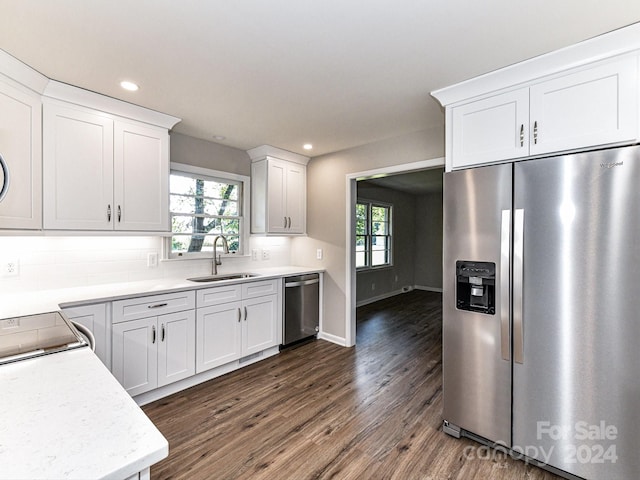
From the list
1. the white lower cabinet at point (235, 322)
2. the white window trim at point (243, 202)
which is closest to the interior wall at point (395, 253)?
the white window trim at point (243, 202)

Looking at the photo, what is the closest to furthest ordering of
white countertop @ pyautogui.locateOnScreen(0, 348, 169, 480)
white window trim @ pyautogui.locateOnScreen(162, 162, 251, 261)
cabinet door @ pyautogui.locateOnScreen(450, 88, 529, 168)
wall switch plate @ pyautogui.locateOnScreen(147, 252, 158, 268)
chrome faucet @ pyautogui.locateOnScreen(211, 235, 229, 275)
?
white countertop @ pyautogui.locateOnScreen(0, 348, 169, 480) < cabinet door @ pyautogui.locateOnScreen(450, 88, 529, 168) < wall switch plate @ pyautogui.locateOnScreen(147, 252, 158, 268) < white window trim @ pyautogui.locateOnScreen(162, 162, 251, 261) < chrome faucet @ pyautogui.locateOnScreen(211, 235, 229, 275)

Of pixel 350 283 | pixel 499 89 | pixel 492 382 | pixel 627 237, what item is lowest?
pixel 492 382

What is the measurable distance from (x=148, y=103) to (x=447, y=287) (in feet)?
8.97

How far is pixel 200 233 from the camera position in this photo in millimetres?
3500

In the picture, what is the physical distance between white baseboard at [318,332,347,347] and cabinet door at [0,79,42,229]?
3107 mm

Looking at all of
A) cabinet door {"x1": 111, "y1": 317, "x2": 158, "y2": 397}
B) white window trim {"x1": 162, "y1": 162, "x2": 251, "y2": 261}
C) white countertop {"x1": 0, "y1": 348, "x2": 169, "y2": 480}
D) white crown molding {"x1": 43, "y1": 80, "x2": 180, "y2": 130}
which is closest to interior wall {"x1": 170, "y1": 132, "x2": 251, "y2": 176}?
white window trim {"x1": 162, "y1": 162, "x2": 251, "y2": 261}

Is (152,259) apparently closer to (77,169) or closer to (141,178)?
(141,178)

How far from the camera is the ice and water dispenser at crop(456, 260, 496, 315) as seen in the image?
6.43 feet

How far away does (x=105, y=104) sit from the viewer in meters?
2.45

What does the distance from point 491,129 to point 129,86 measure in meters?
2.56

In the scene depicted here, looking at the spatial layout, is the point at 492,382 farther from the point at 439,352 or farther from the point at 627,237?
the point at 439,352

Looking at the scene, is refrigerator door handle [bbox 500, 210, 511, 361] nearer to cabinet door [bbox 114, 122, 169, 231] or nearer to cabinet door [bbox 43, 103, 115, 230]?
cabinet door [bbox 114, 122, 169, 231]

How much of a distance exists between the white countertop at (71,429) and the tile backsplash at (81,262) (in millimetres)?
1698

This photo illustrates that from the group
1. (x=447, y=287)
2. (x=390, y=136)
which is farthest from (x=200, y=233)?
(x=447, y=287)
